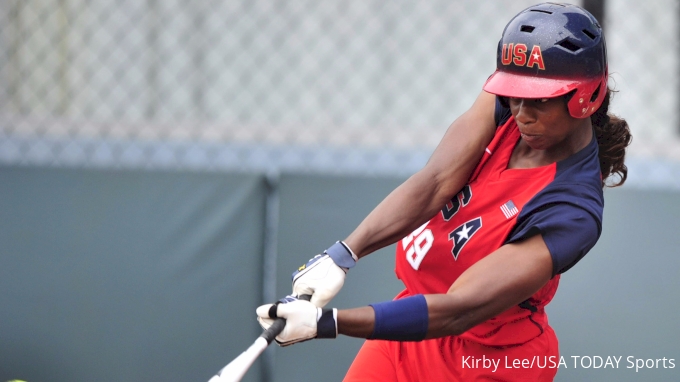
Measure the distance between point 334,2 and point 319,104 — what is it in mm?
570

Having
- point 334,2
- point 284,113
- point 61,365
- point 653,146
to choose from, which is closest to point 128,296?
point 61,365

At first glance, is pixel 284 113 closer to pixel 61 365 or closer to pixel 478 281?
pixel 61 365

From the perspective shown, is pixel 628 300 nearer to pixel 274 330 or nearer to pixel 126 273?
pixel 274 330

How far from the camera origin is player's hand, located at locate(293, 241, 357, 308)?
7.64 ft

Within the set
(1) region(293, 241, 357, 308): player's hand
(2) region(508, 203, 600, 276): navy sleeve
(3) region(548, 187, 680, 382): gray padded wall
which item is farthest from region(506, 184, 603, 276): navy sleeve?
(3) region(548, 187, 680, 382): gray padded wall

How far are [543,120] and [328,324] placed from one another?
0.82 metres

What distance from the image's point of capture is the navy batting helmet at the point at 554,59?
2080mm

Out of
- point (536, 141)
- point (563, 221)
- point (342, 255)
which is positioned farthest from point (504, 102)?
point (342, 255)

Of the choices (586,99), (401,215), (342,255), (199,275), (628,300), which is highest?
(586,99)

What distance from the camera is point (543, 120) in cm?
214

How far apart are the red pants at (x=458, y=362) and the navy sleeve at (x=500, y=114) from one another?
701mm

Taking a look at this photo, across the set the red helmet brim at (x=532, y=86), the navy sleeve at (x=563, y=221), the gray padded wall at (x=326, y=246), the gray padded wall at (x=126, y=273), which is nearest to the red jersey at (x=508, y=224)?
the navy sleeve at (x=563, y=221)

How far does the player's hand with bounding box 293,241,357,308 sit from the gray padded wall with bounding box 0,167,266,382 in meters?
1.34

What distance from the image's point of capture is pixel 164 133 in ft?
13.4
